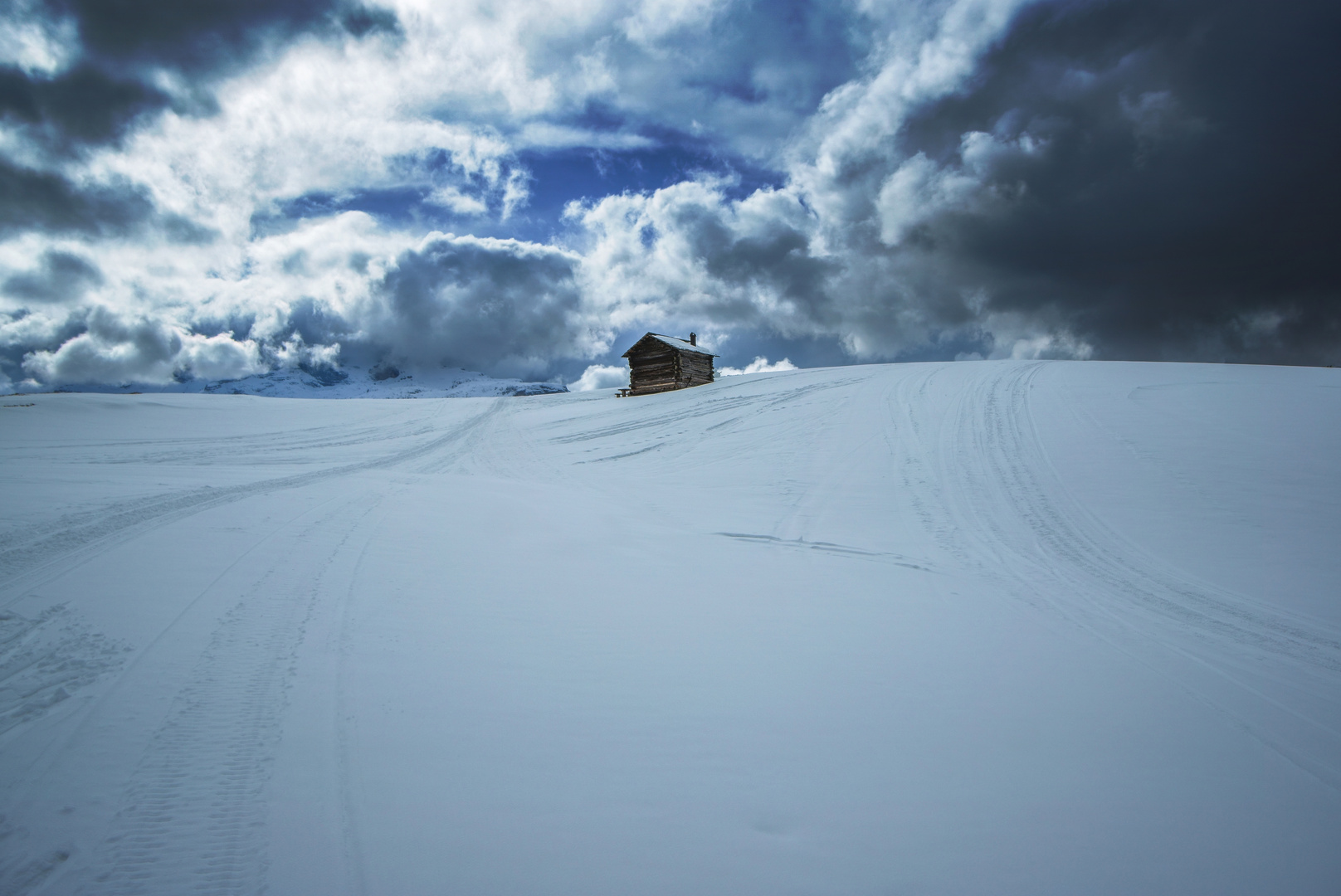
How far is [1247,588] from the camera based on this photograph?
6637 millimetres

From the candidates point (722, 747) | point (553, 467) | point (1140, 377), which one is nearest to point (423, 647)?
point (722, 747)

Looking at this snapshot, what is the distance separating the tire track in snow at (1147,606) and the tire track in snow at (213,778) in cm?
622

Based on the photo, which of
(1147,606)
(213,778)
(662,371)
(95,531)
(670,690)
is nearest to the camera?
(213,778)

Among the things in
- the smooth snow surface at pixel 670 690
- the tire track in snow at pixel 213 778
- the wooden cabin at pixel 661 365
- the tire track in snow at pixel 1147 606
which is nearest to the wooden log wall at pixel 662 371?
the wooden cabin at pixel 661 365

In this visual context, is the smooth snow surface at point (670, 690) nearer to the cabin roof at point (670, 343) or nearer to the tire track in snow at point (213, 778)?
the tire track in snow at point (213, 778)

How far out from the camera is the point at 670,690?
396 cm

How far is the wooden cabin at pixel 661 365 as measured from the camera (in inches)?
1287

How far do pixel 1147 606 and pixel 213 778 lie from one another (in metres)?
8.73

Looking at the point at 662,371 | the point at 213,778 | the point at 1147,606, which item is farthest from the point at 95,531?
the point at 662,371

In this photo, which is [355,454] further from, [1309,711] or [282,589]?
[1309,711]

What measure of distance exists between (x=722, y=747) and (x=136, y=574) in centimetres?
619

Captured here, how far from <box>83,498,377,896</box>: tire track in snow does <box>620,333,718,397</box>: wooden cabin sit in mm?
28817

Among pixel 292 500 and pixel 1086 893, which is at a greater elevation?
pixel 292 500

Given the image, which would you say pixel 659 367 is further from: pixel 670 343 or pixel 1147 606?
pixel 1147 606
